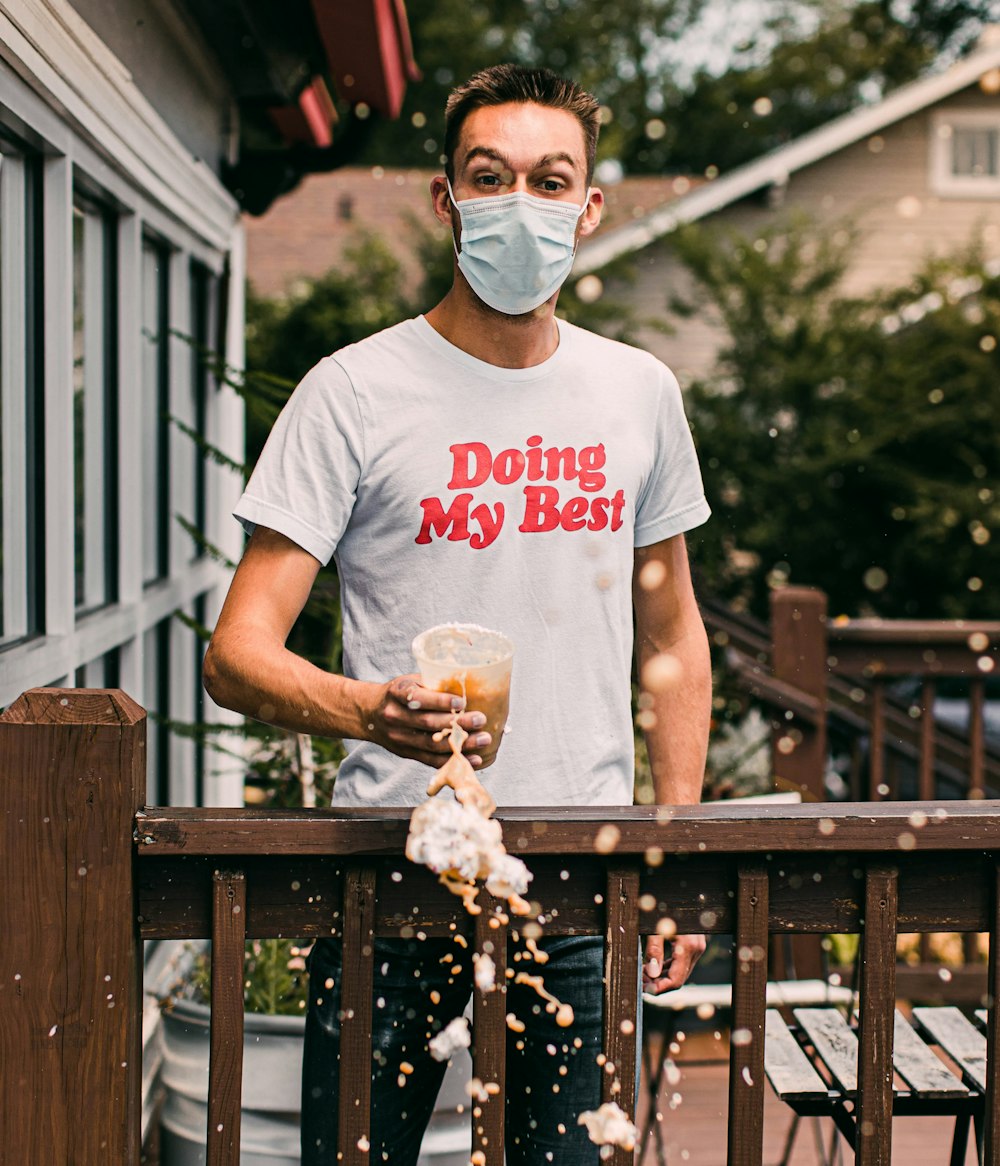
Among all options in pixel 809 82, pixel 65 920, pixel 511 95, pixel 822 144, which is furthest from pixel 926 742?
pixel 809 82

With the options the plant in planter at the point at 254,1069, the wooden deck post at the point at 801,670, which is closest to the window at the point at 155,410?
the plant in planter at the point at 254,1069

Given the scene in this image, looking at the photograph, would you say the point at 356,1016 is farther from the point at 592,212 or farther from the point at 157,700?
the point at 157,700

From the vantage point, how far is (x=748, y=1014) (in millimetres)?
1569

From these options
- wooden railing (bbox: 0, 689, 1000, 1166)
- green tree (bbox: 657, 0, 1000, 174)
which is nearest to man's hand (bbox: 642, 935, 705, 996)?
wooden railing (bbox: 0, 689, 1000, 1166)

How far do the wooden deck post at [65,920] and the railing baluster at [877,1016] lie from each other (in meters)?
0.89

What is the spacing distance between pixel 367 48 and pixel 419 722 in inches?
108

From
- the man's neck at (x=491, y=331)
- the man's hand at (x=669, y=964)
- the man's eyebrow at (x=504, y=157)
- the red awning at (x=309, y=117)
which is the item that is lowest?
the man's hand at (x=669, y=964)

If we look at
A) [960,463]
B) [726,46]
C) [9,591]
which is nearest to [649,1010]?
[9,591]

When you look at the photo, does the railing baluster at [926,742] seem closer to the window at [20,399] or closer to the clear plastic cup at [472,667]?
the window at [20,399]

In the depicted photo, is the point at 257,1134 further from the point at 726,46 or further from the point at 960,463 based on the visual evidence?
the point at 726,46

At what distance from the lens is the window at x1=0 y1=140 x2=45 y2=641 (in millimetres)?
2281

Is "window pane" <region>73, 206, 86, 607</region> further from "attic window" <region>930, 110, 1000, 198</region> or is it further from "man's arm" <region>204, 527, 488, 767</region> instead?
"attic window" <region>930, 110, 1000, 198</region>

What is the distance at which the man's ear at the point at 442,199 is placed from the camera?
190cm

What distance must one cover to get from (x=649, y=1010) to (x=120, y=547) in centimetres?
203
